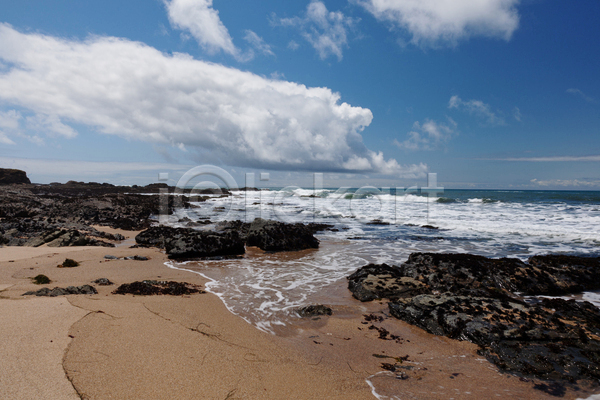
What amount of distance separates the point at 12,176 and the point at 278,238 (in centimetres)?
5966

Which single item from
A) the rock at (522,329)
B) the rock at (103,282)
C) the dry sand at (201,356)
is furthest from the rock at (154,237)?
the rock at (522,329)

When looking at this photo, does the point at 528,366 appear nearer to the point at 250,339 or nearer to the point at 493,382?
the point at 493,382

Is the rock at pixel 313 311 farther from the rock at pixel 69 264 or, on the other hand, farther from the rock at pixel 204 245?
the rock at pixel 69 264

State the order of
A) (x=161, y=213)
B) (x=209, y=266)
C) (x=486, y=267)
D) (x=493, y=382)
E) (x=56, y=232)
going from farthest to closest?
(x=161, y=213) → (x=56, y=232) → (x=209, y=266) → (x=486, y=267) → (x=493, y=382)

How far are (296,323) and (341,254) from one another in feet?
20.4

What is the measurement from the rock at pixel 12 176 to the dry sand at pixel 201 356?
2288 inches

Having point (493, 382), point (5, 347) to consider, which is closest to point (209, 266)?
point (5, 347)

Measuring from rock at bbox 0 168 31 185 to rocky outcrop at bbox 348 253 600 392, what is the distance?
61139 mm

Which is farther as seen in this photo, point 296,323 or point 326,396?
point 296,323

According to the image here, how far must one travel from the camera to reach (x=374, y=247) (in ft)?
39.8

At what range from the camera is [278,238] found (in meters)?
11.6

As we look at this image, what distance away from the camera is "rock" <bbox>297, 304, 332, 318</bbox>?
518 cm

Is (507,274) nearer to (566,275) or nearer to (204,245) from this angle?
(566,275)

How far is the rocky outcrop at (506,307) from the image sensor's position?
372 centimetres
